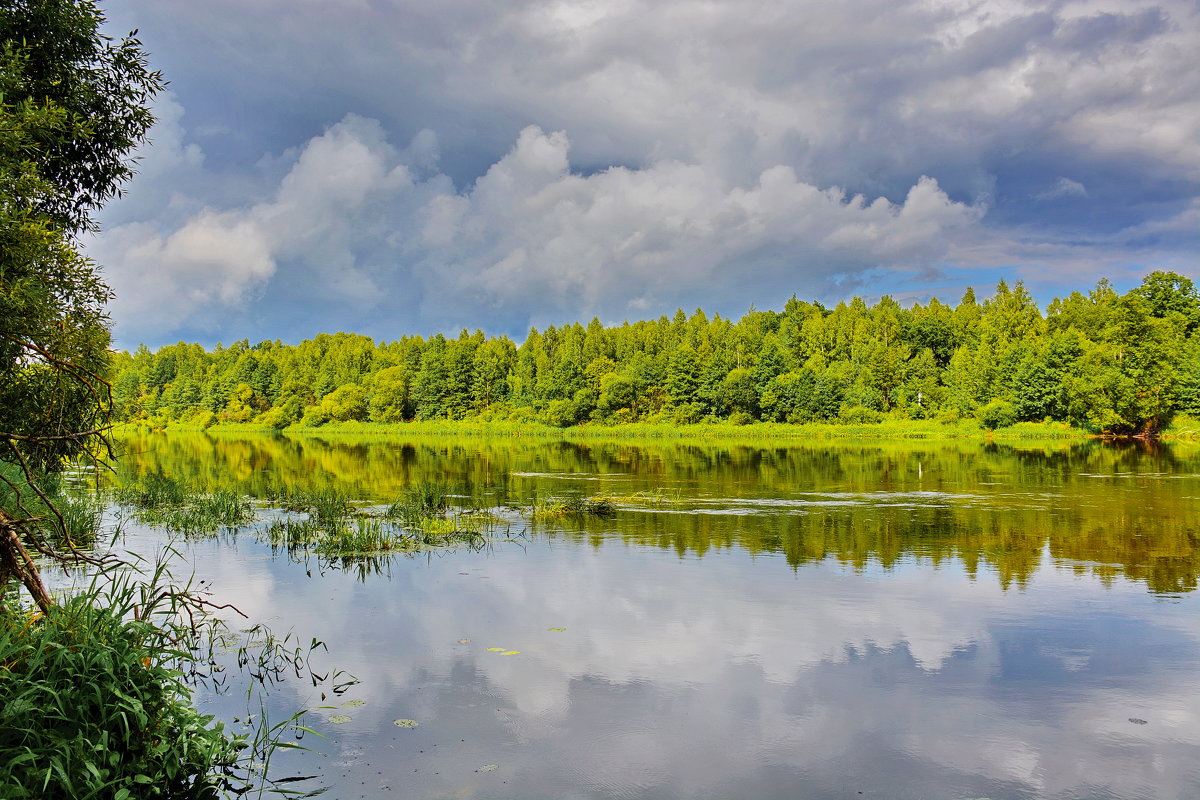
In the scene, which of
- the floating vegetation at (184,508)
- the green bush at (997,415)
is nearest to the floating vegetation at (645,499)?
the floating vegetation at (184,508)

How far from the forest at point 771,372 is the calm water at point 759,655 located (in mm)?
49910

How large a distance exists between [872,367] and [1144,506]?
65.3m

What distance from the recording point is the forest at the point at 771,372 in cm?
6751

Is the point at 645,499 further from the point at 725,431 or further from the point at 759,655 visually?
the point at 725,431

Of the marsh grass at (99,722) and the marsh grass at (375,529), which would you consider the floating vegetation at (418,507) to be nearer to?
the marsh grass at (375,529)

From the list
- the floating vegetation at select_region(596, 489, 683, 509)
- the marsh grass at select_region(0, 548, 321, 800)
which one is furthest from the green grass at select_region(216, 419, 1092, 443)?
the marsh grass at select_region(0, 548, 321, 800)

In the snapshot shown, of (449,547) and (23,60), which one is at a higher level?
(23,60)

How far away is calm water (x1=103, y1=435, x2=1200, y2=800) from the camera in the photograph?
22.7 feet

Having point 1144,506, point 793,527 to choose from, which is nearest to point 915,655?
point 793,527

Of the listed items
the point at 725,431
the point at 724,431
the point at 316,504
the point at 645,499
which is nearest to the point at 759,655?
the point at 645,499

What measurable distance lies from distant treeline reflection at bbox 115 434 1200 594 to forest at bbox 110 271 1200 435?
19.4 metres

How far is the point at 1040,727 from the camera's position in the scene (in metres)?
7.71

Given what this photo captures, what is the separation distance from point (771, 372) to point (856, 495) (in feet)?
202

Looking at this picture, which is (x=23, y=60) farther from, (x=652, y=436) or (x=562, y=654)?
(x=652, y=436)
